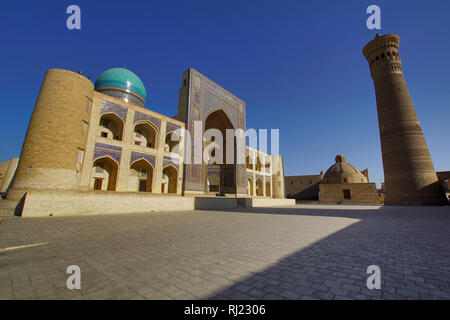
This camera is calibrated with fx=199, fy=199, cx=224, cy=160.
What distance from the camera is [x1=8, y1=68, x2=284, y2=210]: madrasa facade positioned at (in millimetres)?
9547

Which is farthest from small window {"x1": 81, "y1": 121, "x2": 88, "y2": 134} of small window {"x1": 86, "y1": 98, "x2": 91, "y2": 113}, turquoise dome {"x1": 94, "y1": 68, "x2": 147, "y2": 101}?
turquoise dome {"x1": 94, "y1": 68, "x2": 147, "y2": 101}

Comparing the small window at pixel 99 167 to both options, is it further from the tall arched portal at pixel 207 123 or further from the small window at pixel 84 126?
the tall arched portal at pixel 207 123

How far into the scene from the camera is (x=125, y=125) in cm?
1428

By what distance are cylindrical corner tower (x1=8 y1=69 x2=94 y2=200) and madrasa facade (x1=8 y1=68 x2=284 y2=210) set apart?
0.03m

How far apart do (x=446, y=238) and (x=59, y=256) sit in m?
6.39

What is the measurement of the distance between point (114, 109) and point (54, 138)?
485 cm

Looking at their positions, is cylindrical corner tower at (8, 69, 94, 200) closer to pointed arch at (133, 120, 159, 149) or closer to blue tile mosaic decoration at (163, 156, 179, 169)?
pointed arch at (133, 120, 159, 149)

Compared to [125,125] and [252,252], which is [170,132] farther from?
[252,252]

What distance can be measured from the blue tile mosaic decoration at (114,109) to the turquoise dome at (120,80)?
5.52 m

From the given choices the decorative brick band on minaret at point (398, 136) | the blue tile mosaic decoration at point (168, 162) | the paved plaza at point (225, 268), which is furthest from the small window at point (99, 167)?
the decorative brick band on minaret at point (398, 136)

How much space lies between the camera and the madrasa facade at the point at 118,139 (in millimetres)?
9547

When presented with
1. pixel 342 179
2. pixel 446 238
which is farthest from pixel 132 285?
pixel 342 179

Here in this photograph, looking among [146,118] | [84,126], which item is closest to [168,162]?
[146,118]

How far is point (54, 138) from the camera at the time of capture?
9672 mm
